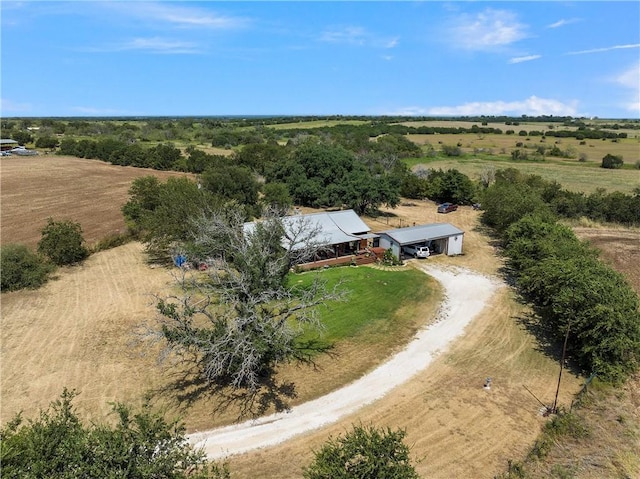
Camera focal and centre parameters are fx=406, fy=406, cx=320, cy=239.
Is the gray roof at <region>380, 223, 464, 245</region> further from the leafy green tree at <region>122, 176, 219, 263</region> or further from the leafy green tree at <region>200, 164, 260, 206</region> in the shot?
the leafy green tree at <region>200, 164, 260, 206</region>

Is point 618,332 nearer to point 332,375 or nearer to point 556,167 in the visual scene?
→ point 332,375

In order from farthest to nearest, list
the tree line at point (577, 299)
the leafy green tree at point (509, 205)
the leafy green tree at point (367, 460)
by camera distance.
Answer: the leafy green tree at point (509, 205), the tree line at point (577, 299), the leafy green tree at point (367, 460)

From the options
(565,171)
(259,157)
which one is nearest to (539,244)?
(259,157)

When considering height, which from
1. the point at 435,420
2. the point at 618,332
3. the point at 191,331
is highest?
the point at 191,331

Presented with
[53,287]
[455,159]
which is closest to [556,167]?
[455,159]

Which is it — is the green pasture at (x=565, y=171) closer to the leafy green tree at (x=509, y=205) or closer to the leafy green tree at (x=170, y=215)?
the leafy green tree at (x=509, y=205)

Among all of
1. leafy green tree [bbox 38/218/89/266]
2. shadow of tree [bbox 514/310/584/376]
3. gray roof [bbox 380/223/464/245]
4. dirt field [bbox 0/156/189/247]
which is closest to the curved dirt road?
shadow of tree [bbox 514/310/584/376]

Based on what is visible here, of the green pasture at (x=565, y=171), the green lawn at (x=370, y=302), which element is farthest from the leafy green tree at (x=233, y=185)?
the green pasture at (x=565, y=171)
